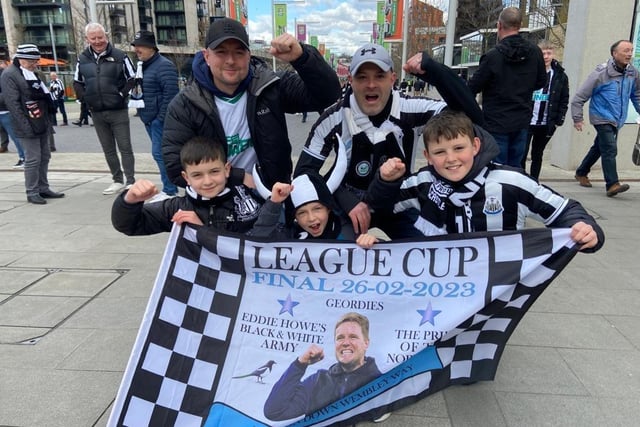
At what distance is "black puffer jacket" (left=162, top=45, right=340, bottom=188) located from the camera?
245 cm

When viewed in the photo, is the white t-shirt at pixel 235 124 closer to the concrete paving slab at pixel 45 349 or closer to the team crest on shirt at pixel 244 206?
the team crest on shirt at pixel 244 206

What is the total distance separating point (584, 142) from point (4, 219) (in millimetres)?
8045

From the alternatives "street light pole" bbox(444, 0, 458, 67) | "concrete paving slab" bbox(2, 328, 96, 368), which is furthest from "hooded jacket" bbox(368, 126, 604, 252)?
"street light pole" bbox(444, 0, 458, 67)

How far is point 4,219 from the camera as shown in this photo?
5195 mm

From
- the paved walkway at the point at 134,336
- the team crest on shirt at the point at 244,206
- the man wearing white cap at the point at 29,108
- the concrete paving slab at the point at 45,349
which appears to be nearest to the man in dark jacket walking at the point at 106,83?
the man wearing white cap at the point at 29,108

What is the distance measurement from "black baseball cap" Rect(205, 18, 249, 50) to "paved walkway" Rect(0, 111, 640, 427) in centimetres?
176

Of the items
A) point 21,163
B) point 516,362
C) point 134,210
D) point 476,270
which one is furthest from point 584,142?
point 21,163

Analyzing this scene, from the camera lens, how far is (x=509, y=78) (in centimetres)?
476

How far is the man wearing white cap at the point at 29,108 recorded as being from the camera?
5551 millimetres

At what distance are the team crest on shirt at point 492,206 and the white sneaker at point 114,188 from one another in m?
5.45

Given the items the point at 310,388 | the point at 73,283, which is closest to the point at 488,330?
the point at 310,388

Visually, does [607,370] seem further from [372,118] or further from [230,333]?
[230,333]

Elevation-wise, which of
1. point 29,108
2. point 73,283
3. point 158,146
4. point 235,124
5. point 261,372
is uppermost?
point 235,124

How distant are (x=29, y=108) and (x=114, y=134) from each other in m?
0.97
